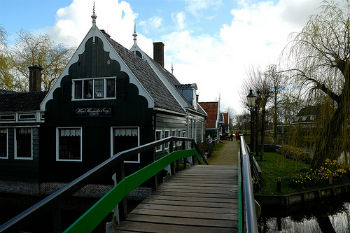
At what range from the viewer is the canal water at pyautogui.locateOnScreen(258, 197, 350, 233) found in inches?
367

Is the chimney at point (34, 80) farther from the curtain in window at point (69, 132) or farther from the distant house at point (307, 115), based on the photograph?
the distant house at point (307, 115)

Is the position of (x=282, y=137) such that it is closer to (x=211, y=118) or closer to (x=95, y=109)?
(x=95, y=109)

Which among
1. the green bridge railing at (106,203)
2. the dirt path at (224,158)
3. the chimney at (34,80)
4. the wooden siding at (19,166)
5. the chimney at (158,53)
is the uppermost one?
the chimney at (158,53)

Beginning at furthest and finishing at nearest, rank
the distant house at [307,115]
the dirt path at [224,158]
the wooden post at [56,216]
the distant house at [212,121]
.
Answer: the distant house at [212,121], the dirt path at [224,158], the distant house at [307,115], the wooden post at [56,216]

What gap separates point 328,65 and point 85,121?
10373 mm

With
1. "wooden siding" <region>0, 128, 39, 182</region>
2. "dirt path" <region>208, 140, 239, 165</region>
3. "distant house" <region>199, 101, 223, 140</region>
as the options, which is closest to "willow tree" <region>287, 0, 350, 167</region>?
"dirt path" <region>208, 140, 239, 165</region>

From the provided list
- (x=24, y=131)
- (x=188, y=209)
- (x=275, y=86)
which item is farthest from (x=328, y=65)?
(x=24, y=131)

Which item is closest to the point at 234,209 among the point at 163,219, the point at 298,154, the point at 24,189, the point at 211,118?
the point at 163,219

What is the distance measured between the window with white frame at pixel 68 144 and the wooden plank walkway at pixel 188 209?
7660 millimetres

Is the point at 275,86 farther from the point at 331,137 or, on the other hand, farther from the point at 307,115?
the point at 331,137

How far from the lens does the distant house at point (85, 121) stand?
11.8 m

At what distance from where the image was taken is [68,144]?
41.4 feet

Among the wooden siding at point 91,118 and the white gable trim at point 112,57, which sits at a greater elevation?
the white gable trim at point 112,57

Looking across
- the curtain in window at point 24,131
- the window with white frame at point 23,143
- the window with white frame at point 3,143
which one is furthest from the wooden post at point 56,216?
the window with white frame at point 3,143
